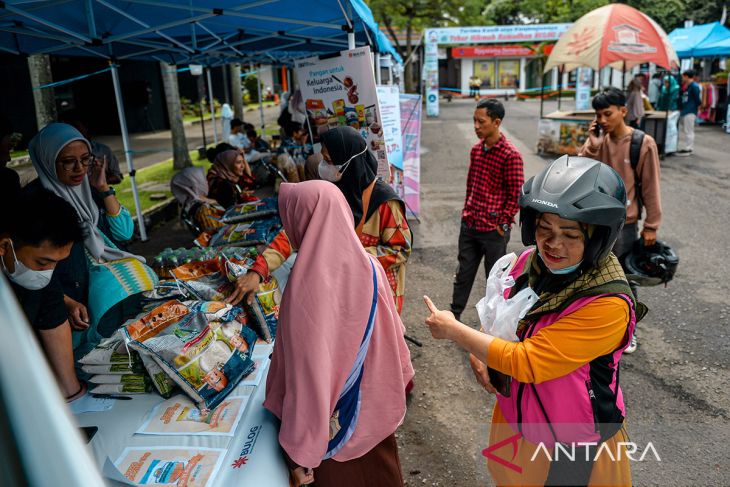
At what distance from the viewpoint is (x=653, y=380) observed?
12.4 feet

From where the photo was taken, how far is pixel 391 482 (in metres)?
2.11

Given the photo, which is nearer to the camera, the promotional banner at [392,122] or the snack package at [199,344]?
the snack package at [199,344]

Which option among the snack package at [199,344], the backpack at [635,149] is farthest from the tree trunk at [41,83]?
the backpack at [635,149]

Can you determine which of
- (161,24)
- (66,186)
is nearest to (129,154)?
(161,24)

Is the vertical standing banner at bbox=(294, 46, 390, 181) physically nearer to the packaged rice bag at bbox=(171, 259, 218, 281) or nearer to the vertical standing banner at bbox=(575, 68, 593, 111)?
the packaged rice bag at bbox=(171, 259, 218, 281)

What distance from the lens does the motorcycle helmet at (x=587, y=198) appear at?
148 centimetres

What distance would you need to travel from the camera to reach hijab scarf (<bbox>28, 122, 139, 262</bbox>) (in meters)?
2.89

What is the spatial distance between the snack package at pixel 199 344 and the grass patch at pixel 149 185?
637 centimetres

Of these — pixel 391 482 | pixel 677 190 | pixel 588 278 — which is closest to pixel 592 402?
pixel 588 278

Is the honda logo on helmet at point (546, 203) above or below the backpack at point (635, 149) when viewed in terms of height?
above

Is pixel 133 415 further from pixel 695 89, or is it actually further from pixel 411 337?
pixel 695 89

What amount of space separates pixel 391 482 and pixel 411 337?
2.46m

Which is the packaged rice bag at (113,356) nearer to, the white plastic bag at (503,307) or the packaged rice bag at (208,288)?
the packaged rice bag at (208,288)

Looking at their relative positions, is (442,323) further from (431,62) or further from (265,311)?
(431,62)
